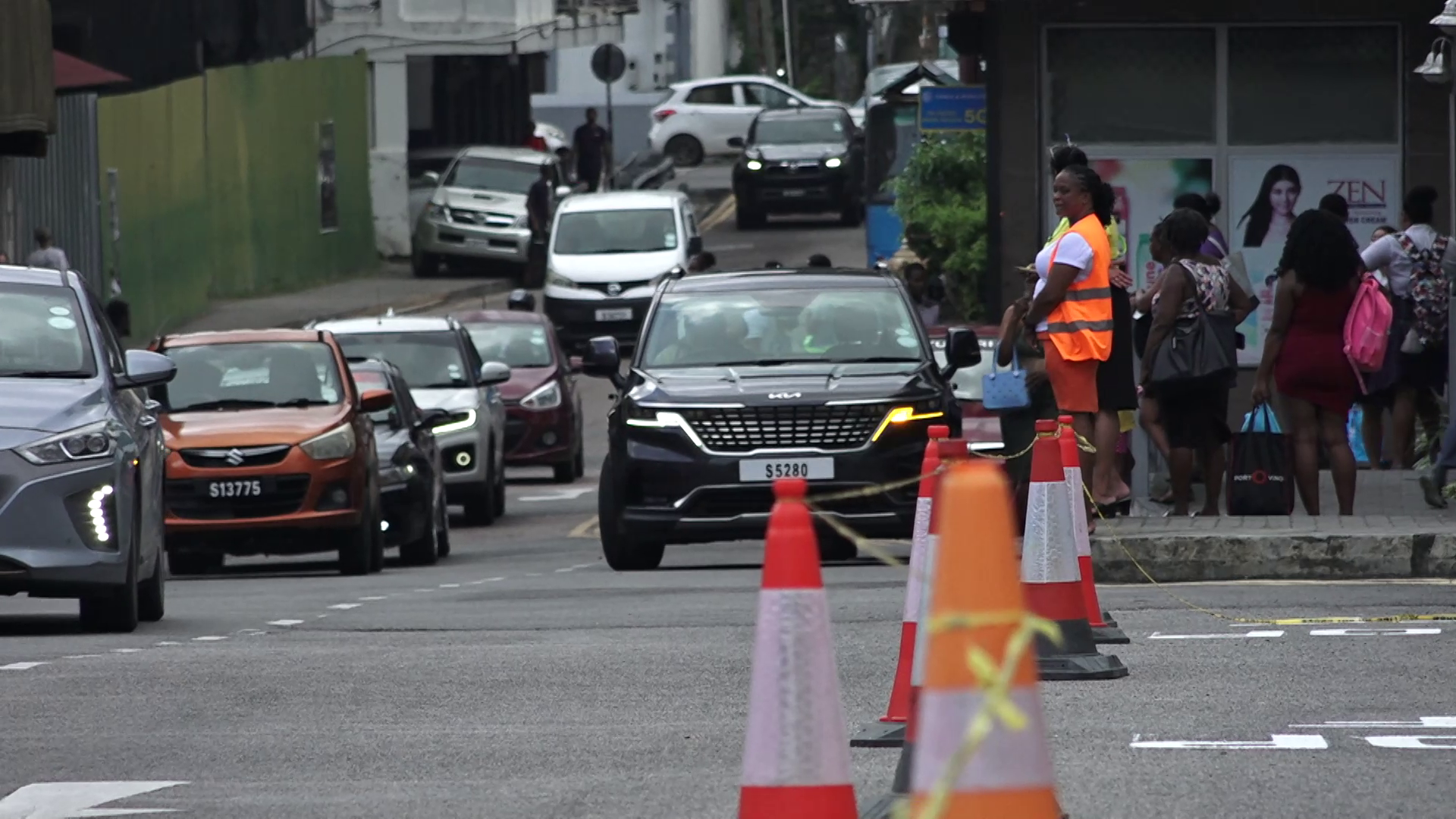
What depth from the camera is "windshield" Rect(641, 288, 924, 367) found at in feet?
53.1

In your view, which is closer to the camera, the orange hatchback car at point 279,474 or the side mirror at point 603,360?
the side mirror at point 603,360

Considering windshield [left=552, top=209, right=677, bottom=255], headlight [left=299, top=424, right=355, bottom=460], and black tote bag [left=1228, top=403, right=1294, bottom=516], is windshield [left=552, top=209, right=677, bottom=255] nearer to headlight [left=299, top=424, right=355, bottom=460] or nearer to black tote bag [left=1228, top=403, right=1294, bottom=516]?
headlight [left=299, top=424, right=355, bottom=460]

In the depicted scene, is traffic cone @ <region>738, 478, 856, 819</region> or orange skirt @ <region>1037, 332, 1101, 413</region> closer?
traffic cone @ <region>738, 478, 856, 819</region>

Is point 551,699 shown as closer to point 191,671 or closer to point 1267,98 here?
point 191,671

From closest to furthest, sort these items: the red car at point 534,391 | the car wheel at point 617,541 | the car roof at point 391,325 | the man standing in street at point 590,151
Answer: the car wheel at point 617,541, the car roof at point 391,325, the red car at point 534,391, the man standing in street at point 590,151

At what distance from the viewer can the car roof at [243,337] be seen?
1831cm

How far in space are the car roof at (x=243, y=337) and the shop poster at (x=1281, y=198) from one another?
7.09 meters

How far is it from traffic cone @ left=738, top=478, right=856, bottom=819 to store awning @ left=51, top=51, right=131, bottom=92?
80.2 ft

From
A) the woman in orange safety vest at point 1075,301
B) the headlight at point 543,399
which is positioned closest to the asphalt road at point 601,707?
the woman in orange safety vest at point 1075,301

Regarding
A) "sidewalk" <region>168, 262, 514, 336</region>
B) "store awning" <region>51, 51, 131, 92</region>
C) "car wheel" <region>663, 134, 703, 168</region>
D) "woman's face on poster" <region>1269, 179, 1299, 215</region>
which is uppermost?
"store awning" <region>51, 51, 131, 92</region>

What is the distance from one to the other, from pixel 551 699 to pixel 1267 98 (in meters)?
→ 13.8

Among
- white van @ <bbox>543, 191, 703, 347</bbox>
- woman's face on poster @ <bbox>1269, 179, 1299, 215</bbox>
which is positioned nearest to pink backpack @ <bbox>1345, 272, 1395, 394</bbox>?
woman's face on poster @ <bbox>1269, 179, 1299, 215</bbox>

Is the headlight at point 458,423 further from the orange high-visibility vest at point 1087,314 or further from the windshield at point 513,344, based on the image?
the orange high-visibility vest at point 1087,314

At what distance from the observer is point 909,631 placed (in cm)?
771
